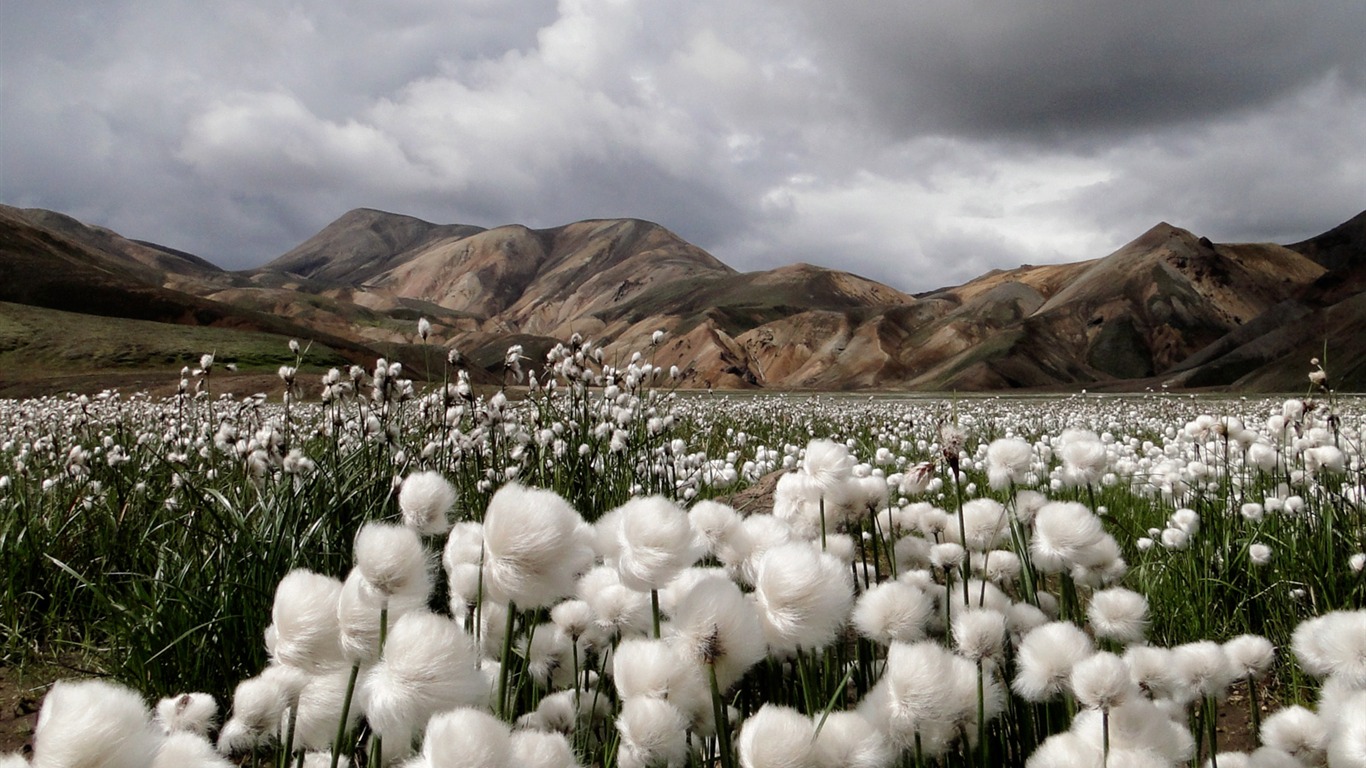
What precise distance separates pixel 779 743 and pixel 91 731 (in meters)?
1.02

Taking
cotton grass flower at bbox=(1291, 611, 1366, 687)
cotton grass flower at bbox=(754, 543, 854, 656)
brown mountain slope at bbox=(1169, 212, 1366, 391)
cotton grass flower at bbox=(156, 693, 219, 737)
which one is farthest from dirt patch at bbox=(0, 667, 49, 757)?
brown mountain slope at bbox=(1169, 212, 1366, 391)

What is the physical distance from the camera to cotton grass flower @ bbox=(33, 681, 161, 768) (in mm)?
1049

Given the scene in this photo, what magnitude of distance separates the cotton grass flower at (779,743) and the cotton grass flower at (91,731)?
0.93m

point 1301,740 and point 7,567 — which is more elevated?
point 1301,740

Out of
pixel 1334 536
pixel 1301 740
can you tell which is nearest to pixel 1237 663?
pixel 1301 740

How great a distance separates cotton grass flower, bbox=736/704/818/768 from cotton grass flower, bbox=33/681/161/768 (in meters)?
0.93

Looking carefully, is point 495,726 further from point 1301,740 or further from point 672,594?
point 1301,740

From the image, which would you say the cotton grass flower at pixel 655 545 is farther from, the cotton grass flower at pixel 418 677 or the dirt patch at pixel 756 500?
the dirt patch at pixel 756 500

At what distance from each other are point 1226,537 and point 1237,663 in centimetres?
284

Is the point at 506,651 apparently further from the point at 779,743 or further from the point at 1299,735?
the point at 1299,735

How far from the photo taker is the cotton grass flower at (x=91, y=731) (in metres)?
1.05

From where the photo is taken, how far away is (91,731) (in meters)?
1.06

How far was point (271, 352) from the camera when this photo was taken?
56062 millimetres

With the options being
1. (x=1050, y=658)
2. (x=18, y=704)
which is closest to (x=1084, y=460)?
(x=1050, y=658)
